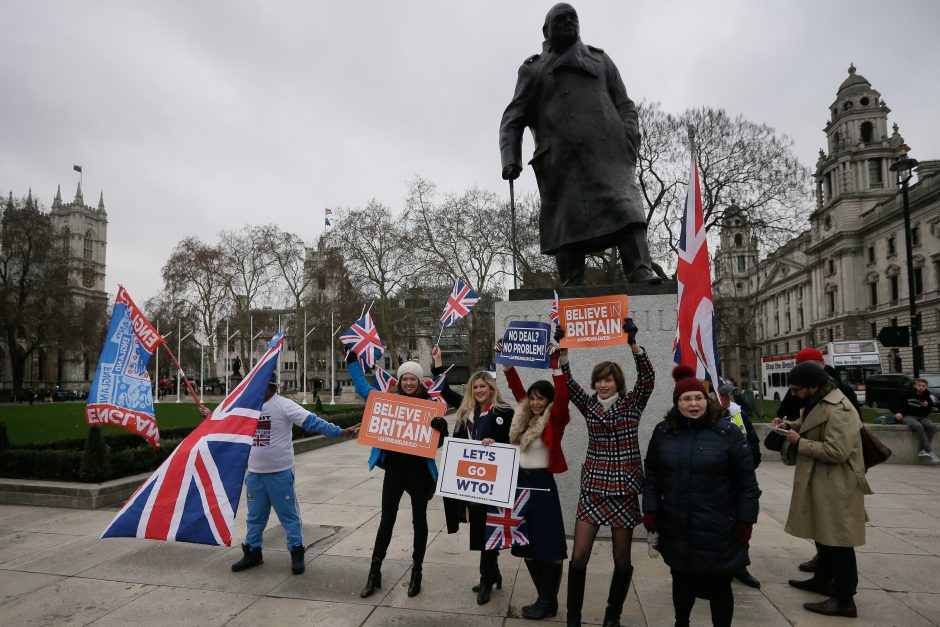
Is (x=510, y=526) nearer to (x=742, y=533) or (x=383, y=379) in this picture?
(x=742, y=533)

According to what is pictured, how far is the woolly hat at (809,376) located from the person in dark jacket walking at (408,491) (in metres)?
2.65

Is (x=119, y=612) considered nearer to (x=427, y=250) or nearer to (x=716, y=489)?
(x=716, y=489)

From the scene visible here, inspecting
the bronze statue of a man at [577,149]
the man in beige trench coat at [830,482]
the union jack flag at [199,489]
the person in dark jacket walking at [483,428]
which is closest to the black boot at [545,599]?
the person in dark jacket walking at [483,428]

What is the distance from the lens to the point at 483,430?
4.19m

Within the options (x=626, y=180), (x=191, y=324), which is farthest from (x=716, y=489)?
(x=191, y=324)

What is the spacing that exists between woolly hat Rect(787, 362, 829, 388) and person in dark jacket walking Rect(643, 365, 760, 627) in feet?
3.90

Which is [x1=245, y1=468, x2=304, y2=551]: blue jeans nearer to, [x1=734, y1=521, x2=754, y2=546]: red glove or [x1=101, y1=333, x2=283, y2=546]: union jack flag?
[x1=101, y1=333, x2=283, y2=546]: union jack flag

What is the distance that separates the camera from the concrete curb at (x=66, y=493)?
23.9 feet

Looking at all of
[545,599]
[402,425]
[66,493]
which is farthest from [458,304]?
[66,493]

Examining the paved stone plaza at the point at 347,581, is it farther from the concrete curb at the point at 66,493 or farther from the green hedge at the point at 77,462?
the green hedge at the point at 77,462

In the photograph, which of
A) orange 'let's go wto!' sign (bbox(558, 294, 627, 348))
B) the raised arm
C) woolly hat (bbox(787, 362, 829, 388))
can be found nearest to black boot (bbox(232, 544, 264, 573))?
the raised arm

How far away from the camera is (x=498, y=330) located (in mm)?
5844

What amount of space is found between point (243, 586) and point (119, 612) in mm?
842

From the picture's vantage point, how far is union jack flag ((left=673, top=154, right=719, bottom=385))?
4195mm
